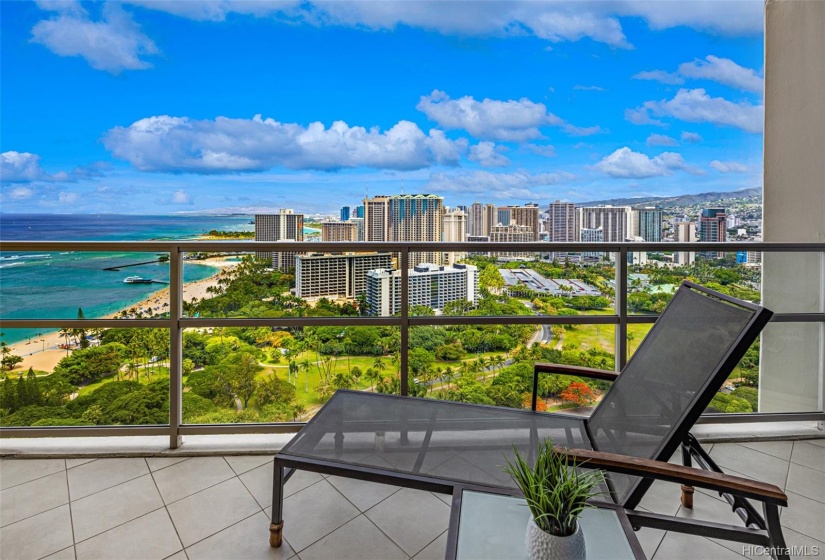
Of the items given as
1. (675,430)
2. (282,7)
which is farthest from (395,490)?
(282,7)

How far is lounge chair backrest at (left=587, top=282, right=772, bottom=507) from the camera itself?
1.42 metres

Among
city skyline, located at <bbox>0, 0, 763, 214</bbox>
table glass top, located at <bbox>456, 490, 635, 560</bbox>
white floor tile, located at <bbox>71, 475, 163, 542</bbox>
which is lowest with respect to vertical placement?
white floor tile, located at <bbox>71, 475, 163, 542</bbox>

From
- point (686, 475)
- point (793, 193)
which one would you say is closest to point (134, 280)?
point (686, 475)

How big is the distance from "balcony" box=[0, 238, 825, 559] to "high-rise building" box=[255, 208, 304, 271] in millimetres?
111

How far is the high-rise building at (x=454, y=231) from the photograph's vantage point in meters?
2.71

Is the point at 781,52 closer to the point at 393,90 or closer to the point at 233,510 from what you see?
the point at 233,510

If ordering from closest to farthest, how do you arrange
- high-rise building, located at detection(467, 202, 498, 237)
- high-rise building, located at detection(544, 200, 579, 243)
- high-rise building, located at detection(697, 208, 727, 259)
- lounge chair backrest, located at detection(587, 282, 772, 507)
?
lounge chair backrest, located at detection(587, 282, 772, 507), high-rise building, located at detection(697, 208, 727, 259), high-rise building, located at detection(467, 202, 498, 237), high-rise building, located at detection(544, 200, 579, 243)

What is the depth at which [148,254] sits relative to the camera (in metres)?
2.60

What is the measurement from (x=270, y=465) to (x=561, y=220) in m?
4.97

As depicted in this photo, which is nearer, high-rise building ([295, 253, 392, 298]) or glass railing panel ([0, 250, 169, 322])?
glass railing panel ([0, 250, 169, 322])

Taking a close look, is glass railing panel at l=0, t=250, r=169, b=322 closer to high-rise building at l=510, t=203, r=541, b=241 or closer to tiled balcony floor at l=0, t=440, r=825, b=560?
tiled balcony floor at l=0, t=440, r=825, b=560

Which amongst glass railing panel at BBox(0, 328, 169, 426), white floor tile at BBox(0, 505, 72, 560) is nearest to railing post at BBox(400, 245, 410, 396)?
glass railing panel at BBox(0, 328, 169, 426)

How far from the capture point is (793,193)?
322 centimetres

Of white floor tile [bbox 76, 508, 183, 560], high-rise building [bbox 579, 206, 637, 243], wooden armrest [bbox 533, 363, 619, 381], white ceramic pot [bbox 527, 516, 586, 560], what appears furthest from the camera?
high-rise building [bbox 579, 206, 637, 243]
